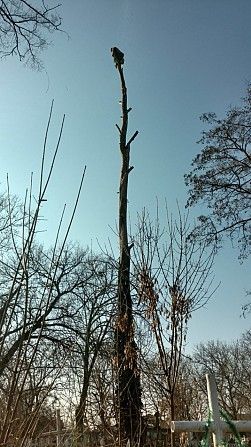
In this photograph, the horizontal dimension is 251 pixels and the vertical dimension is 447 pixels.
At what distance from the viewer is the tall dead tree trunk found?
239 inches

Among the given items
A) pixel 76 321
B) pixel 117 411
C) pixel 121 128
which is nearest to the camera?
pixel 117 411

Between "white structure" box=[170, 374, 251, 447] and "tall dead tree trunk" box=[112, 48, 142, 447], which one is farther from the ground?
"tall dead tree trunk" box=[112, 48, 142, 447]

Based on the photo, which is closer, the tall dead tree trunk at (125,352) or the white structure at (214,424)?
the white structure at (214,424)

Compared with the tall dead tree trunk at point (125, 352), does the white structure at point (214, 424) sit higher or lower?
lower

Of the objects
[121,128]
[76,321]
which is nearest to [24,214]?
[121,128]

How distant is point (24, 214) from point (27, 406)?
92 cm

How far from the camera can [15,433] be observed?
84.5 inches

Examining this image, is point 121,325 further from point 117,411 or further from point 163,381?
point 117,411

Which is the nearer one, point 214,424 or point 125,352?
point 214,424

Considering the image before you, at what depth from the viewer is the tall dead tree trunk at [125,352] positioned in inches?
239

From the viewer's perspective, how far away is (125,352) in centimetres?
599

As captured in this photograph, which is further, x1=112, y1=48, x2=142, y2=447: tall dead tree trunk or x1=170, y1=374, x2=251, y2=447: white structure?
x1=112, y1=48, x2=142, y2=447: tall dead tree trunk

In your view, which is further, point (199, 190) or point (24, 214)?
point (199, 190)

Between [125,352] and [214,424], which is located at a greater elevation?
[125,352]
